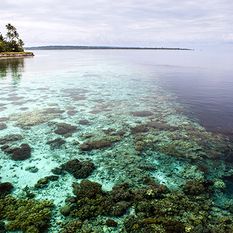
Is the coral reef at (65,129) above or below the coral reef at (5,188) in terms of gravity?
above

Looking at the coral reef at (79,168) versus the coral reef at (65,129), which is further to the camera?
the coral reef at (65,129)

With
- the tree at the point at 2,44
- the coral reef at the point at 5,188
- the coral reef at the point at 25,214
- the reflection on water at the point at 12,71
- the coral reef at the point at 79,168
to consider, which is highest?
the tree at the point at 2,44

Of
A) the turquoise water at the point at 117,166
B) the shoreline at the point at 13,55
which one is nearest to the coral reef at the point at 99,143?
the turquoise water at the point at 117,166

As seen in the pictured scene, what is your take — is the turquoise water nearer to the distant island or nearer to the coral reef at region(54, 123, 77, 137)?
the coral reef at region(54, 123, 77, 137)

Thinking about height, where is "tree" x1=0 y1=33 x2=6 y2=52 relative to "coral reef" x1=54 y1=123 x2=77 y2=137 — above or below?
above

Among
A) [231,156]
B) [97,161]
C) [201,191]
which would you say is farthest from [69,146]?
[231,156]

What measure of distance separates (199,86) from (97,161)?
43934 mm

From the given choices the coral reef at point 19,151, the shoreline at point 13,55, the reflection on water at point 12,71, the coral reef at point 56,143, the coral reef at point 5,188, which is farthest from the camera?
the shoreline at point 13,55

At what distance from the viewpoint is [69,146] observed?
25.0 metres

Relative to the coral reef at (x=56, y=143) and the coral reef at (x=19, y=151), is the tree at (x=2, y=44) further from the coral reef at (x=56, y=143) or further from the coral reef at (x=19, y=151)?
the coral reef at (x=19, y=151)

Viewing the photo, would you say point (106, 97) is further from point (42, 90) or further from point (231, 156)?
point (231, 156)

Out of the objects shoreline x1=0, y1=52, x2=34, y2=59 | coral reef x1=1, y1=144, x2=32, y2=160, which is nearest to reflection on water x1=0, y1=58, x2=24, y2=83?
shoreline x1=0, y1=52, x2=34, y2=59

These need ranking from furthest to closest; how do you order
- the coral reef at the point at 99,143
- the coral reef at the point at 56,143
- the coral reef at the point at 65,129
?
the coral reef at the point at 65,129, the coral reef at the point at 56,143, the coral reef at the point at 99,143

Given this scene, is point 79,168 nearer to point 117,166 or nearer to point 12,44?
point 117,166
